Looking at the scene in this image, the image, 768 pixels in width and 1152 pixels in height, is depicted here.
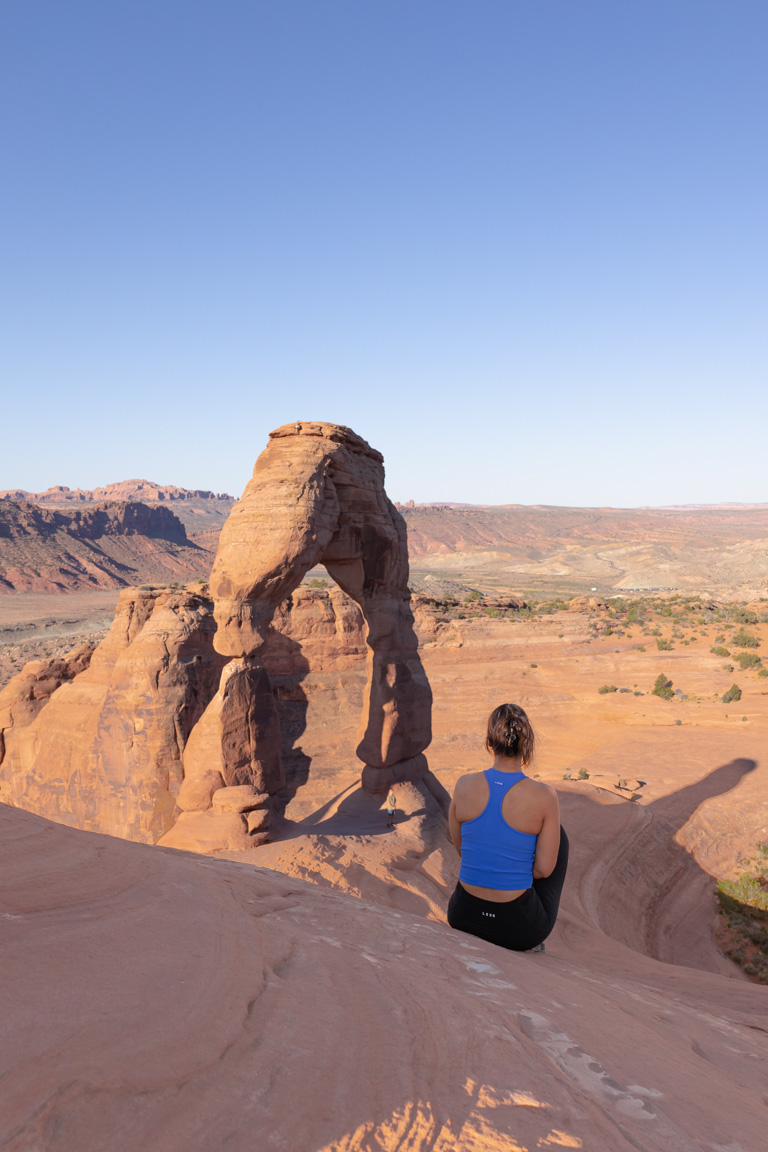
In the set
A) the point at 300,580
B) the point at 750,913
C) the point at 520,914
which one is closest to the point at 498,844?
the point at 520,914

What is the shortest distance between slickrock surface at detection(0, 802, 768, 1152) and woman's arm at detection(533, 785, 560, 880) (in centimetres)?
56

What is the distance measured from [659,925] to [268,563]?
8683 millimetres

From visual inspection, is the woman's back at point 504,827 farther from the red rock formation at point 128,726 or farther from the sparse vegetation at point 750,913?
the red rock formation at point 128,726

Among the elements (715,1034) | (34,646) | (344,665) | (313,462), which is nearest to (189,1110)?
(715,1034)

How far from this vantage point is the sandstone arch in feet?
34.0

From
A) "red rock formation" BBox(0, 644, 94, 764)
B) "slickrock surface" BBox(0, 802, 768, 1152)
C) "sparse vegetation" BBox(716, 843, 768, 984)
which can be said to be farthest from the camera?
"red rock formation" BBox(0, 644, 94, 764)

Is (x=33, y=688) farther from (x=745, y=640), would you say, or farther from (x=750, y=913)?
(x=745, y=640)

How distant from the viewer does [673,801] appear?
13922 mm

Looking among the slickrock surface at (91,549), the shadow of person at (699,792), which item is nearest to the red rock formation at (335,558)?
the shadow of person at (699,792)

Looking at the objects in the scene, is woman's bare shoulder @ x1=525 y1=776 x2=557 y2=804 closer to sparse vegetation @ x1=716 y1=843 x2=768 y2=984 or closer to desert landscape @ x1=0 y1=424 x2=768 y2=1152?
desert landscape @ x1=0 y1=424 x2=768 y2=1152

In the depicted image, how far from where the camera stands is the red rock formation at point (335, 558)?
34.0 feet

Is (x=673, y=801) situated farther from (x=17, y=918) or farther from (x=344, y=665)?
(x=17, y=918)

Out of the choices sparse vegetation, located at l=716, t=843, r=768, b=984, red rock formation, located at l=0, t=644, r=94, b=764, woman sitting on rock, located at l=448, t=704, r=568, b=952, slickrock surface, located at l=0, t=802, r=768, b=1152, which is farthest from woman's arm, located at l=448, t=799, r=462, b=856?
red rock formation, located at l=0, t=644, r=94, b=764

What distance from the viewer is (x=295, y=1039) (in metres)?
2.10
